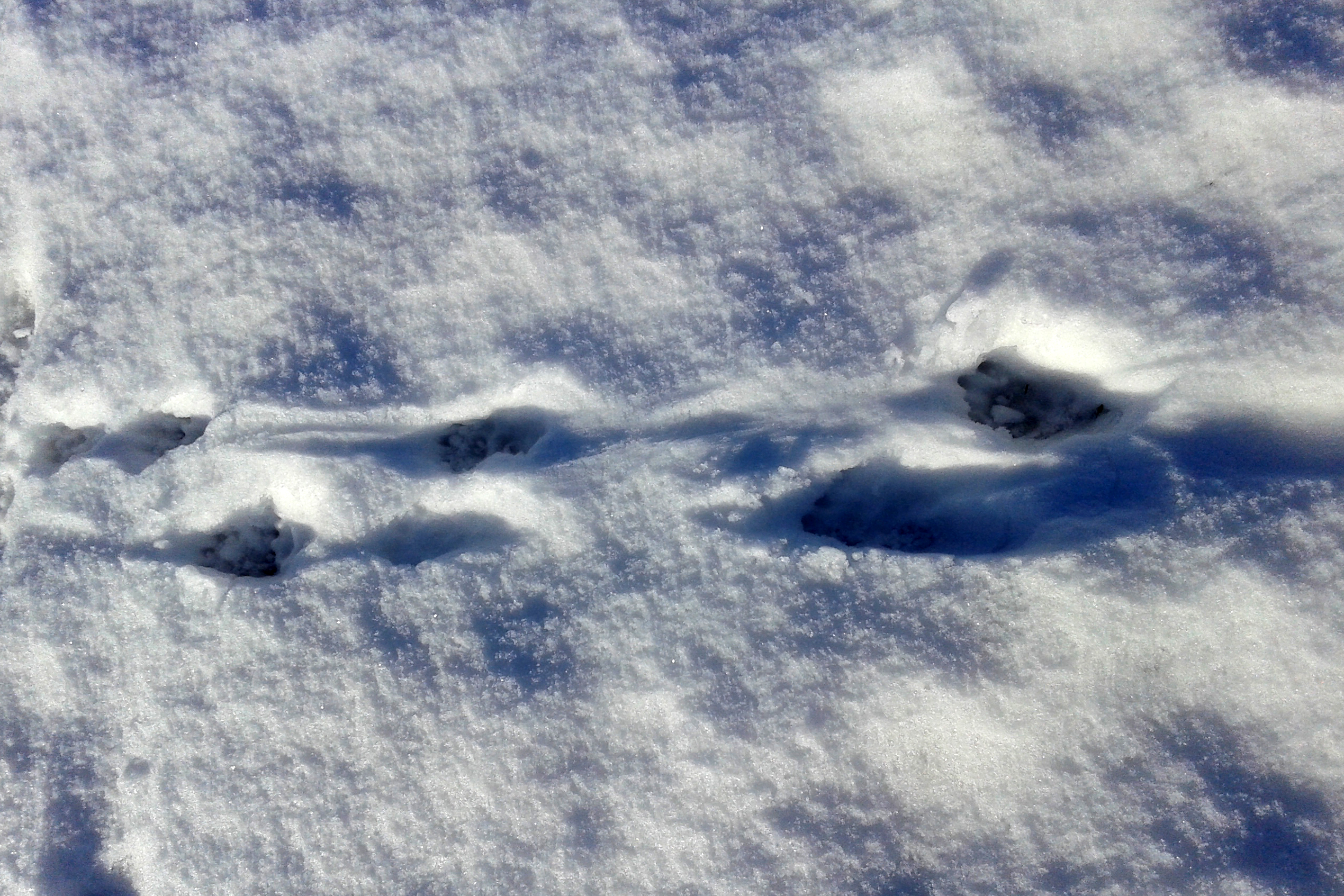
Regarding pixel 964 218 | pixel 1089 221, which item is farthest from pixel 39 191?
pixel 1089 221

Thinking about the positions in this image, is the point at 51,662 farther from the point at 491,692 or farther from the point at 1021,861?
the point at 1021,861

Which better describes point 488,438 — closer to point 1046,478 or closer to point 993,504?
point 993,504

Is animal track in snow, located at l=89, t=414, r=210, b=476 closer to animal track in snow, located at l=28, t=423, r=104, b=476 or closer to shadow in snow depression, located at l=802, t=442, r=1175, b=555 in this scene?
animal track in snow, located at l=28, t=423, r=104, b=476

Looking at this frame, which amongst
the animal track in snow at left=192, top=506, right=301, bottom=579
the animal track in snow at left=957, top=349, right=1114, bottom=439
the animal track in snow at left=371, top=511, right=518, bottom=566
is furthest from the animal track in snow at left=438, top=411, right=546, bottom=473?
the animal track in snow at left=957, top=349, right=1114, bottom=439

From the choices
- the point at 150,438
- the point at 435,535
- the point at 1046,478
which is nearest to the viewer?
the point at 1046,478

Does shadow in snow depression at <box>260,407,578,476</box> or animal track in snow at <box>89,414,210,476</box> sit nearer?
shadow in snow depression at <box>260,407,578,476</box>

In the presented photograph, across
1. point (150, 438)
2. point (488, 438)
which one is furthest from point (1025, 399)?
point (150, 438)

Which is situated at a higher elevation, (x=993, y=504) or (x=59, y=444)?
(x=993, y=504)

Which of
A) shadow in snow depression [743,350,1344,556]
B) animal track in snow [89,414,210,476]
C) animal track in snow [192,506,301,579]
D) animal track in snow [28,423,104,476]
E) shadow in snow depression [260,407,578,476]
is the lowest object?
animal track in snow [192,506,301,579]
